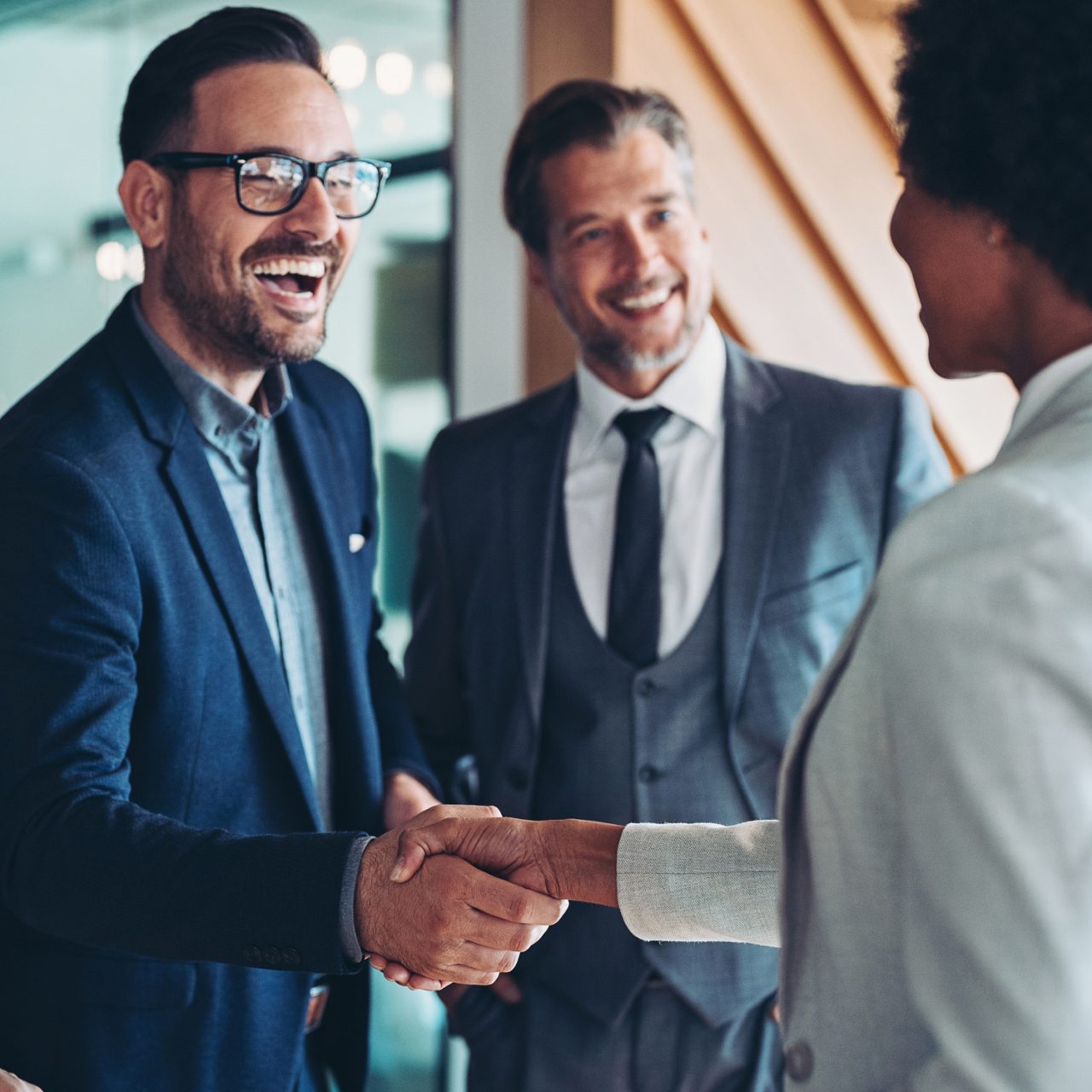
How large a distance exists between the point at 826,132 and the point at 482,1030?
1986mm

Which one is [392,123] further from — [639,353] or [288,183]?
[288,183]

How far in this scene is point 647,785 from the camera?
2.02 metres

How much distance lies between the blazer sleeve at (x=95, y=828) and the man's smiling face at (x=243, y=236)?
0.36 m

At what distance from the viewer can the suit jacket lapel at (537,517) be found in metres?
2.11

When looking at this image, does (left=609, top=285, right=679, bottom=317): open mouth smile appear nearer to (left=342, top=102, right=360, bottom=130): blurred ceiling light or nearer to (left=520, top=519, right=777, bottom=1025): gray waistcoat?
(left=520, top=519, right=777, bottom=1025): gray waistcoat

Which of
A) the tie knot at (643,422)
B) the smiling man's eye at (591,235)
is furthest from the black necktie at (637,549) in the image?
the smiling man's eye at (591,235)

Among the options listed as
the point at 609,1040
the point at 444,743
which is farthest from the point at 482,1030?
the point at 444,743

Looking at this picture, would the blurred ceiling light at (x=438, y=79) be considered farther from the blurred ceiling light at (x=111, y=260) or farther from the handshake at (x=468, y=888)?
the handshake at (x=468, y=888)

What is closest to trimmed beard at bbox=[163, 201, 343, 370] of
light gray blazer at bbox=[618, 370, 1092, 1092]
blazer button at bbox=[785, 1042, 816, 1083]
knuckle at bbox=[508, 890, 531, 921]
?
knuckle at bbox=[508, 890, 531, 921]

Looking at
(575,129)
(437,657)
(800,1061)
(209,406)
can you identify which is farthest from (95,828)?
(575,129)

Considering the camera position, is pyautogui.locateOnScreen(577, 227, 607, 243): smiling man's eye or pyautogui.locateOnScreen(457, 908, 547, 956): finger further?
pyautogui.locateOnScreen(577, 227, 607, 243): smiling man's eye

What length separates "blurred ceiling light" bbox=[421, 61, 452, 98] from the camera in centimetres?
325

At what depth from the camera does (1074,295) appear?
3.32 ft

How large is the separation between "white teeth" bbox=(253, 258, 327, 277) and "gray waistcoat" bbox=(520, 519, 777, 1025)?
2.24ft
